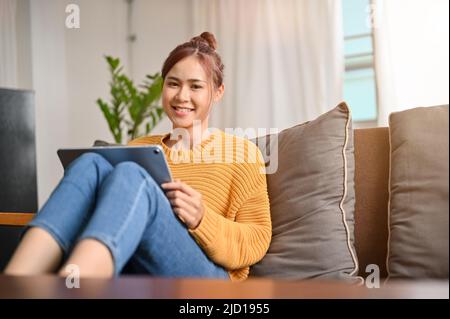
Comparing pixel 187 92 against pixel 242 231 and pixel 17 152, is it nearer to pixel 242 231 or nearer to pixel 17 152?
pixel 242 231

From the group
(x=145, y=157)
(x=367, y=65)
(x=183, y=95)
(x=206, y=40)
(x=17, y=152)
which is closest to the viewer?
(x=145, y=157)

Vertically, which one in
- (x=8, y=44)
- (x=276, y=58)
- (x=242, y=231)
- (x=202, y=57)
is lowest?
(x=242, y=231)

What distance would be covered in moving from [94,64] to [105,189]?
10.5ft

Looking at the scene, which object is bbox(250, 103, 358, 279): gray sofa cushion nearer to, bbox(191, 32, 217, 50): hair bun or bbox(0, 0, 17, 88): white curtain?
bbox(191, 32, 217, 50): hair bun

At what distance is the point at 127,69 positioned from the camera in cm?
417

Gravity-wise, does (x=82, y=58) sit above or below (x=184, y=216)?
above

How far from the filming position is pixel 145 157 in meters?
1.11

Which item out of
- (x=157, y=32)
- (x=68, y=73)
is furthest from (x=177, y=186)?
(x=157, y=32)

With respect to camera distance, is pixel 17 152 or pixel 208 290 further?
pixel 17 152

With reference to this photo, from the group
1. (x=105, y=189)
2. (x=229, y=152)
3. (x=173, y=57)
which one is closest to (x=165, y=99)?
(x=173, y=57)

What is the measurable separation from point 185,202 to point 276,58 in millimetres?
2466

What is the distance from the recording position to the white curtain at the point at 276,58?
323 centimetres

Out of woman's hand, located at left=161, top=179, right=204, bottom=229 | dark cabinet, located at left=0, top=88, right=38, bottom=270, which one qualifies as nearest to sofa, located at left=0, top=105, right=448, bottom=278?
woman's hand, located at left=161, top=179, right=204, bottom=229
